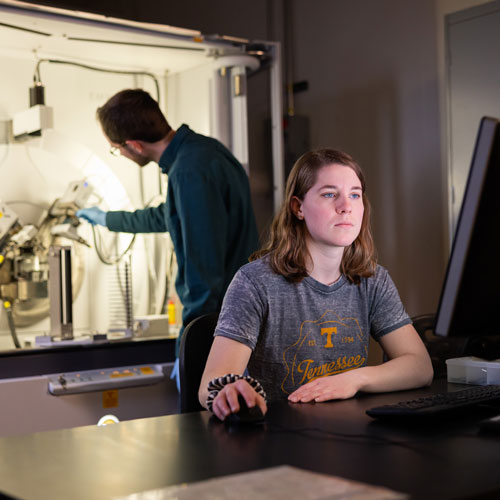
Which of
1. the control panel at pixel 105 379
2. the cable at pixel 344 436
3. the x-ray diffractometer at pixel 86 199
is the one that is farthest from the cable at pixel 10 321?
the cable at pixel 344 436

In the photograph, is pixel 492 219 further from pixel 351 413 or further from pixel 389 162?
pixel 389 162

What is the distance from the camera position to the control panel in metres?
2.50

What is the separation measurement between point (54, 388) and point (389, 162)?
2002 mm

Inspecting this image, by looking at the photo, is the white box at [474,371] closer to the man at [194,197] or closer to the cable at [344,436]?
Answer: the cable at [344,436]

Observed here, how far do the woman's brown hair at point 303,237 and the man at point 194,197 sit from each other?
1.87 feet

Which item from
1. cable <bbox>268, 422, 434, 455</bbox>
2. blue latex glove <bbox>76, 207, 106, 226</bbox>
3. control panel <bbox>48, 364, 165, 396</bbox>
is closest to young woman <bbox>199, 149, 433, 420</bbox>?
cable <bbox>268, 422, 434, 455</bbox>

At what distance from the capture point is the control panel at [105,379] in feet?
8.20

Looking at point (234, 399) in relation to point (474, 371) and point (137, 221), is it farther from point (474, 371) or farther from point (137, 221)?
point (137, 221)

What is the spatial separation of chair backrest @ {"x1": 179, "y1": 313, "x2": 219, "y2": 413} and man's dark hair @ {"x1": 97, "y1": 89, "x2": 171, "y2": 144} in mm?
1029

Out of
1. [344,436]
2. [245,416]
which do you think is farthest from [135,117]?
[344,436]

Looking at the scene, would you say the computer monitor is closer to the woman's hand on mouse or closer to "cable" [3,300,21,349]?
the woman's hand on mouse

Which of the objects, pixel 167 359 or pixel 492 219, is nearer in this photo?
pixel 492 219

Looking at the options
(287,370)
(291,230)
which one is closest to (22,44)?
(291,230)

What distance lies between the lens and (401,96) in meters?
3.58
